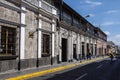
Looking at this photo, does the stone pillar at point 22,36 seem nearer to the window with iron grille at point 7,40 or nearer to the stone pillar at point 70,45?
the window with iron grille at point 7,40

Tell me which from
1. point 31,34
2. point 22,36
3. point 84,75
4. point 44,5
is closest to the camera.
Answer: point 84,75

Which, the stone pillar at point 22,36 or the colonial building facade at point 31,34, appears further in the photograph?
the stone pillar at point 22,36

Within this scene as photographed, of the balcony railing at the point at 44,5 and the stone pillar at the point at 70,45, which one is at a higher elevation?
the balcony railing at the point at 44,5

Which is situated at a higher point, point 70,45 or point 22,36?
point 22,36

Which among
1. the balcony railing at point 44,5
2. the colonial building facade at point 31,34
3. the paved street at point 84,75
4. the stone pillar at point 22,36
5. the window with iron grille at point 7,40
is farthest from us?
the balcony railing at point 44,5

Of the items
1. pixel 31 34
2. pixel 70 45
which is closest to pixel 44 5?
pixel 31 34

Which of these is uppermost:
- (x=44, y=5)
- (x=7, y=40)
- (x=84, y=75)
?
(x=44, y=5)

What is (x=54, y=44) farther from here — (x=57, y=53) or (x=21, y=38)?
(x=21, y=38)

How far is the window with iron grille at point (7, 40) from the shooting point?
1909 centimetres

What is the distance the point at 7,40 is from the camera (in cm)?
1984

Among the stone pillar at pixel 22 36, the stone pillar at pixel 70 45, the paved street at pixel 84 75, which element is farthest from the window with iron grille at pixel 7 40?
the stone pillar at pixel 70 45

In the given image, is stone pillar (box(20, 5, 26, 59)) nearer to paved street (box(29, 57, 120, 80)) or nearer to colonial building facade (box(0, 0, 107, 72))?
colonial building facade (box(0, 0, 107, 72))

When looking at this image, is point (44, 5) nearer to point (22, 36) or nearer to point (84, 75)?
point (22, 36)

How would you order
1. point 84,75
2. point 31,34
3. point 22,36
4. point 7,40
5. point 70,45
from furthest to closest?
1. point 70,45
2. point 31,34
3. point 22,36
4. point 7,40
5. point 84,75
